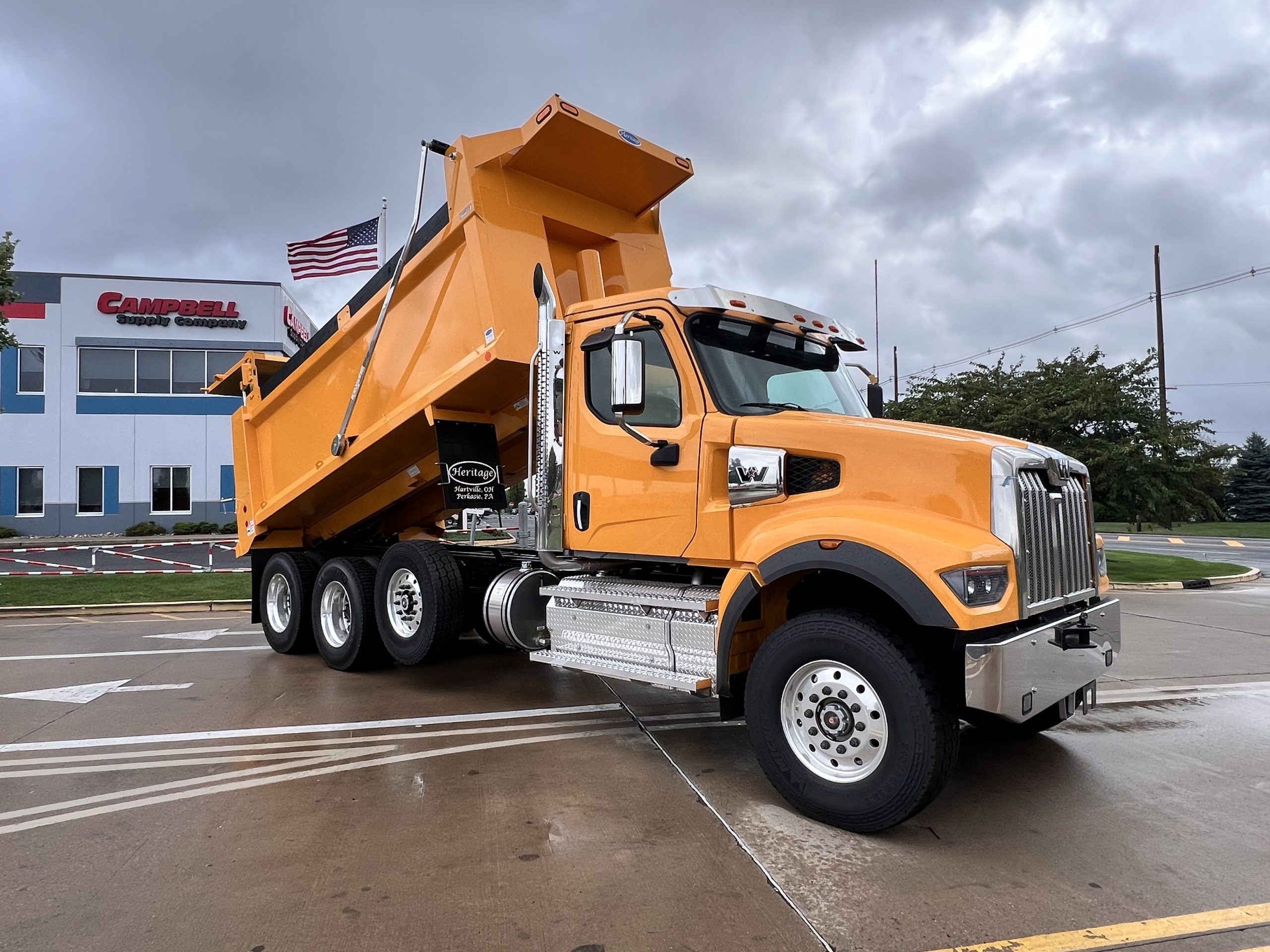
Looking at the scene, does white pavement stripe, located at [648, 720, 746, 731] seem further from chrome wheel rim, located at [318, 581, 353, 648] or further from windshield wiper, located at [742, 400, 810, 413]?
chrome wheel rim, located at [318, 581, 353, 648]

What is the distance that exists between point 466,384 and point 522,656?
11.0 ft

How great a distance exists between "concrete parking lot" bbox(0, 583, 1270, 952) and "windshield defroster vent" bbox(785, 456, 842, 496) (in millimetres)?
1587

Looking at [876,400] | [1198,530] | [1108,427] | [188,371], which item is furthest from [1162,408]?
[188,371]

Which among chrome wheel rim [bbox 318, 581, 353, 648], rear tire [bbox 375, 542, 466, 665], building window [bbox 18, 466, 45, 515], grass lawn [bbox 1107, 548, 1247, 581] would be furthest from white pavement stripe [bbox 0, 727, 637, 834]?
building window [bbox 18, 466, 45, 515]

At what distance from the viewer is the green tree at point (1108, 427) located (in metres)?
16.5

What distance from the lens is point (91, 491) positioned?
2789 centimetres

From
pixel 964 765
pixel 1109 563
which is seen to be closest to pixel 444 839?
pixel 964 765

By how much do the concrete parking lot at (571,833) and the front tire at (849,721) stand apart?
198mm

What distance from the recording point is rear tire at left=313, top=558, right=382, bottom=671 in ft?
23.1

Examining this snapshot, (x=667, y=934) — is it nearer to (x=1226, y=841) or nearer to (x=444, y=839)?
(x=444, y=839)

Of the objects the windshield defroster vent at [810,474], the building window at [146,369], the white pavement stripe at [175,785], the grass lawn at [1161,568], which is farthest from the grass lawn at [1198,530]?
the building window at [146,369]

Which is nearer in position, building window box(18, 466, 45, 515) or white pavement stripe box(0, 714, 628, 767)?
white pavement stripe box(0, 714, 628, 767)

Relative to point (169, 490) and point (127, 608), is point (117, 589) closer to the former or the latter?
point (127, 608)

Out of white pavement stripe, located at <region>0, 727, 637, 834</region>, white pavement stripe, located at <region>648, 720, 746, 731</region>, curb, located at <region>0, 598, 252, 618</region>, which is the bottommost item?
white pavement stripe, located at <region>648, 720, 746, 731</region>
